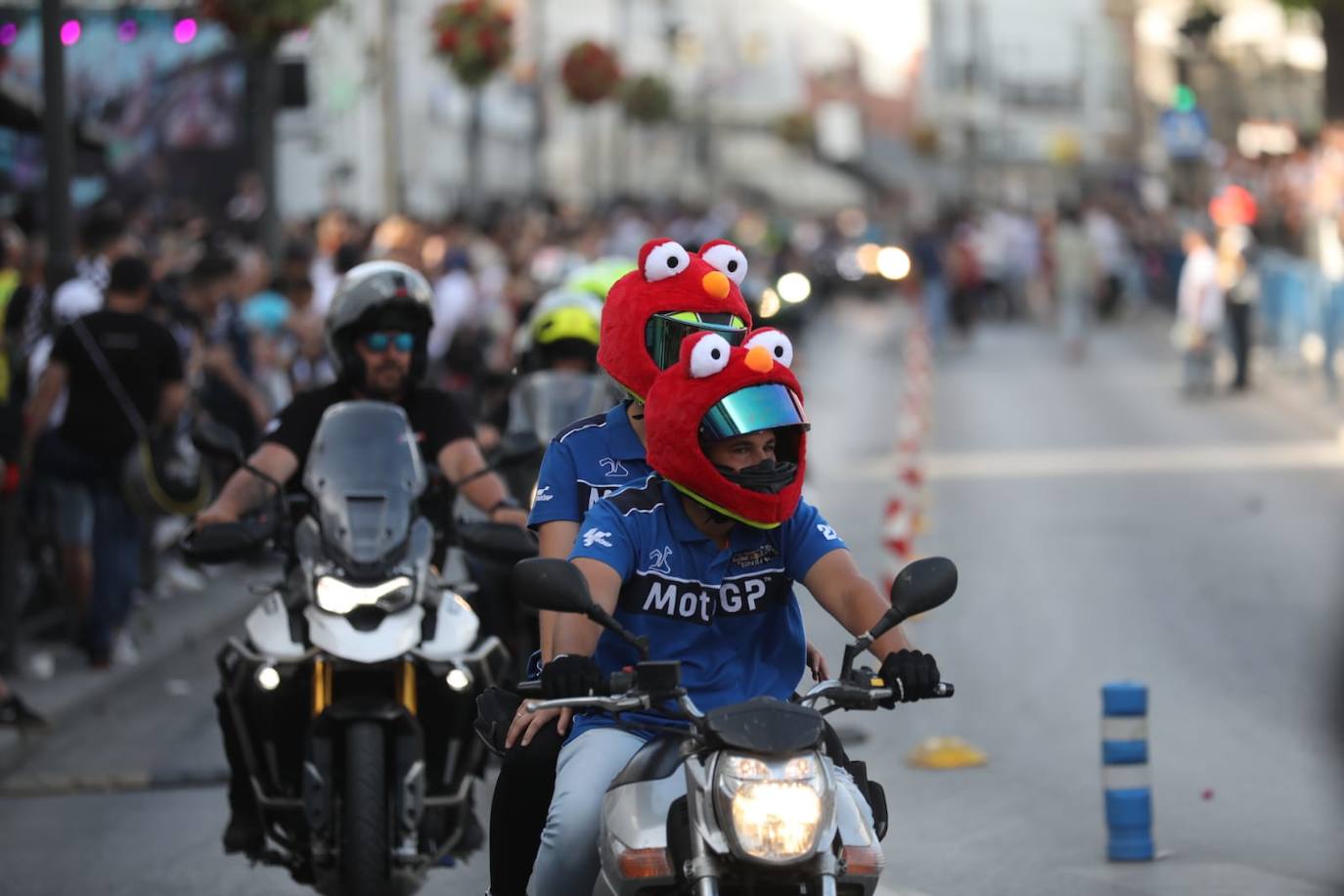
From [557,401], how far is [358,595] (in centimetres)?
269

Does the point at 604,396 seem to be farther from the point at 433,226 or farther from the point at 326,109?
the point at 326,109

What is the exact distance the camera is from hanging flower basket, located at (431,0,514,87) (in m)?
33.0

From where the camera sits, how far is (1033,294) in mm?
44375

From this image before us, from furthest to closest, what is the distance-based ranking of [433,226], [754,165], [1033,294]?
1. [754,165]
2. [1033,294]
3. [433,226]

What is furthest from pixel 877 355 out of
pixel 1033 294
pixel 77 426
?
pixel 77 426

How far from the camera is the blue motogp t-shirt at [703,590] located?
16.9 feet

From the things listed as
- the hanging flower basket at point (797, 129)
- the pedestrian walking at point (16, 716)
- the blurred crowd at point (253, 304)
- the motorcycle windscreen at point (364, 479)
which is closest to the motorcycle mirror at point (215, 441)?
the motorcycle windscreen at point (364, 479)

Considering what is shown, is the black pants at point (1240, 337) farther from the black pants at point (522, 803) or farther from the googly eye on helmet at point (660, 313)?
the black pants at point (522, 803)

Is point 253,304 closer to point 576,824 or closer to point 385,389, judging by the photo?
point 385,389

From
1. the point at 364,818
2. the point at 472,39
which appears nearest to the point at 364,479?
the point at 364,818

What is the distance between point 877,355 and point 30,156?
17.0 metres

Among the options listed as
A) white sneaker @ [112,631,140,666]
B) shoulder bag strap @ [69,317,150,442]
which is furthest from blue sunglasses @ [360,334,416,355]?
white sneaker @ [112,631,140,666]

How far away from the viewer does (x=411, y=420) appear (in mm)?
7969

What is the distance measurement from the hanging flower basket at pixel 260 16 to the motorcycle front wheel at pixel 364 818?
1199cm
